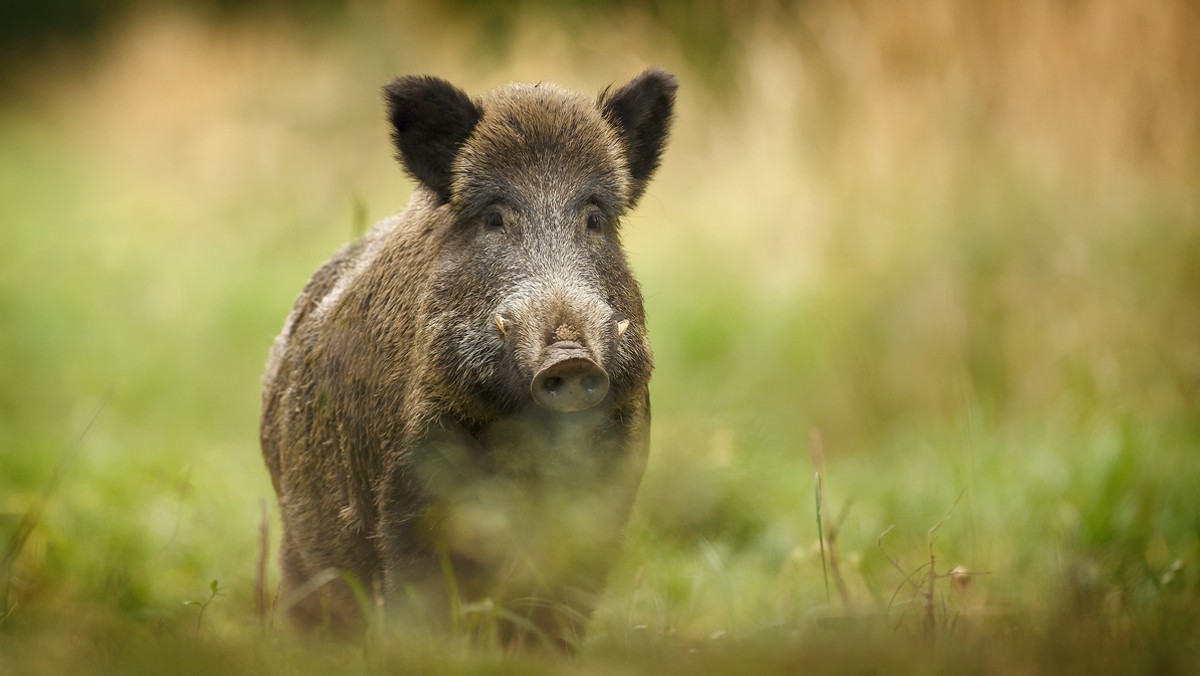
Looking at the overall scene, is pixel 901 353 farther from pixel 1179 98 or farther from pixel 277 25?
pixel 277 25

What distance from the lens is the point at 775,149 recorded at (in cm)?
902

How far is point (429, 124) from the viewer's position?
158 inches

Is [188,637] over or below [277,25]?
below

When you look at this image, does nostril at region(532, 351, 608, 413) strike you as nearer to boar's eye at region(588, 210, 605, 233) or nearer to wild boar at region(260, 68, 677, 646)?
wild boar at region(260, 68, 677, 646)

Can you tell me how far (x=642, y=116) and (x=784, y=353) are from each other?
13.4 ft

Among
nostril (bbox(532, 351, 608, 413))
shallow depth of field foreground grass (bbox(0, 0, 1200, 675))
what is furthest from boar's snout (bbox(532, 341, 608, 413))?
shallow depth of field foreground grass (bbox(0, 0, 1200, 675))

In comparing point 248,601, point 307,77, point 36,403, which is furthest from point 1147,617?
point 307,77

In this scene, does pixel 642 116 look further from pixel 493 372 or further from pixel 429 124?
pixel 493 372

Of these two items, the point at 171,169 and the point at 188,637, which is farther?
the point at 171,169

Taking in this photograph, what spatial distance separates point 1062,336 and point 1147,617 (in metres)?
3.93

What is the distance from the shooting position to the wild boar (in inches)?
137

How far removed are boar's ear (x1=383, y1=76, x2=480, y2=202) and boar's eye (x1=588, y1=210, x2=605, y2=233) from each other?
1.51ft

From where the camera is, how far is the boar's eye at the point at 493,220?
3859 millimetres

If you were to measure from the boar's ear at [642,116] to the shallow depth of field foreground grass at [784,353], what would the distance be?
3.12ft
